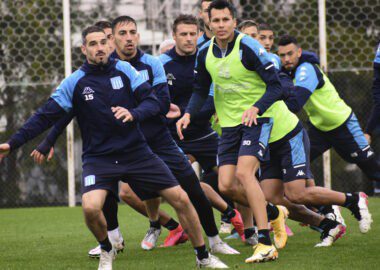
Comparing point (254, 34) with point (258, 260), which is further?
point (254, 34)

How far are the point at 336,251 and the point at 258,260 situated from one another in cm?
97

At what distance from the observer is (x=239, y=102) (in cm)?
733

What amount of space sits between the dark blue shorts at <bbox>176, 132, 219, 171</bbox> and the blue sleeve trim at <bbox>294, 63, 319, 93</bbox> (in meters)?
Answer: 1.11

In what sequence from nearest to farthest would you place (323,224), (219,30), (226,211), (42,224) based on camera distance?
(219,30), (323,224), (226,211), (42,224)

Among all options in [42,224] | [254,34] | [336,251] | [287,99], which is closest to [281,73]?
[287,99]

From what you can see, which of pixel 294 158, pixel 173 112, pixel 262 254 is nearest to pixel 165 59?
pixel 173 112

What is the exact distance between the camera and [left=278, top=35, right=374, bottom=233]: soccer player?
26.4ft

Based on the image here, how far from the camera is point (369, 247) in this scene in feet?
25.0

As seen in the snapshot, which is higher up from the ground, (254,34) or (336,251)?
(254,34)

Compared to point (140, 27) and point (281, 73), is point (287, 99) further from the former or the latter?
point (140, 27)

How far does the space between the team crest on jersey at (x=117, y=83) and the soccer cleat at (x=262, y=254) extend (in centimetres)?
164

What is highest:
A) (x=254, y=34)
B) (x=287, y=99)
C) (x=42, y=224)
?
(x=254, y=34)

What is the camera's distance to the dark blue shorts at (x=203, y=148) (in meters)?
8.96

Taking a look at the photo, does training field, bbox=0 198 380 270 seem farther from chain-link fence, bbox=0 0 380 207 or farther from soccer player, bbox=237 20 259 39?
chain-link fence, bbox=0 0 380 207
